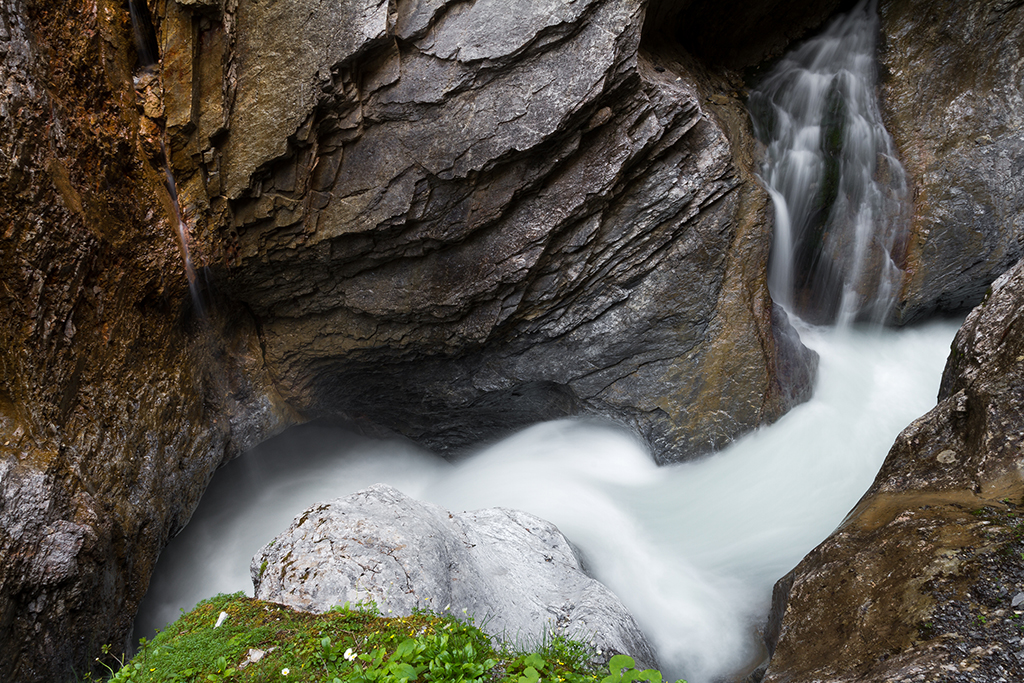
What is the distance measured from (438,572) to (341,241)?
148 inches

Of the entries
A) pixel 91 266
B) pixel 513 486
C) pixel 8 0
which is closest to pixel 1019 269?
pixel 513 486

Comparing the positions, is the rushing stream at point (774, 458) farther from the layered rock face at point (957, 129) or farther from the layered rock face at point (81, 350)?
the layered rock face at point (81, 350)

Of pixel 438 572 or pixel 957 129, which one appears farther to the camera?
pixel 957 129

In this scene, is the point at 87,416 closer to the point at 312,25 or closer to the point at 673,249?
the point at 312,25

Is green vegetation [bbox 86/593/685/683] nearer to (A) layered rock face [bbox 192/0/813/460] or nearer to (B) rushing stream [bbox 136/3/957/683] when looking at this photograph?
(B) rushing stream [bbox 136/3/957/683]

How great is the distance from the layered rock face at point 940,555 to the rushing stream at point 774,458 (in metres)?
1.65

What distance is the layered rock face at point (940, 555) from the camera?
10.0 ft

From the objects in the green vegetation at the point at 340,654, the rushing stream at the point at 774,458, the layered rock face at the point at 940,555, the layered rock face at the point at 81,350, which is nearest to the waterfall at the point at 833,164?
the rushing stream at the point at 774,458

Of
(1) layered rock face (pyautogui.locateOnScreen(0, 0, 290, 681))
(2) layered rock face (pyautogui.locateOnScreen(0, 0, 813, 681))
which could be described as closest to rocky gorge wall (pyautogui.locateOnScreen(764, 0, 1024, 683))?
(2) layered rock face (pyautogui.locateOnScreen(0, 0, 813, 681))

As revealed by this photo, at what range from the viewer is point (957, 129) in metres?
7.24

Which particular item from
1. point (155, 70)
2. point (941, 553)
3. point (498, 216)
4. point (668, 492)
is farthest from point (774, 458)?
point (155, 70)

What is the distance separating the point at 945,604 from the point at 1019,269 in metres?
2.51

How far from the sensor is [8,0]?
463 centimetres

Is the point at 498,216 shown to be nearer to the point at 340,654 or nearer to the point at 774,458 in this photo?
the point at 774,458
